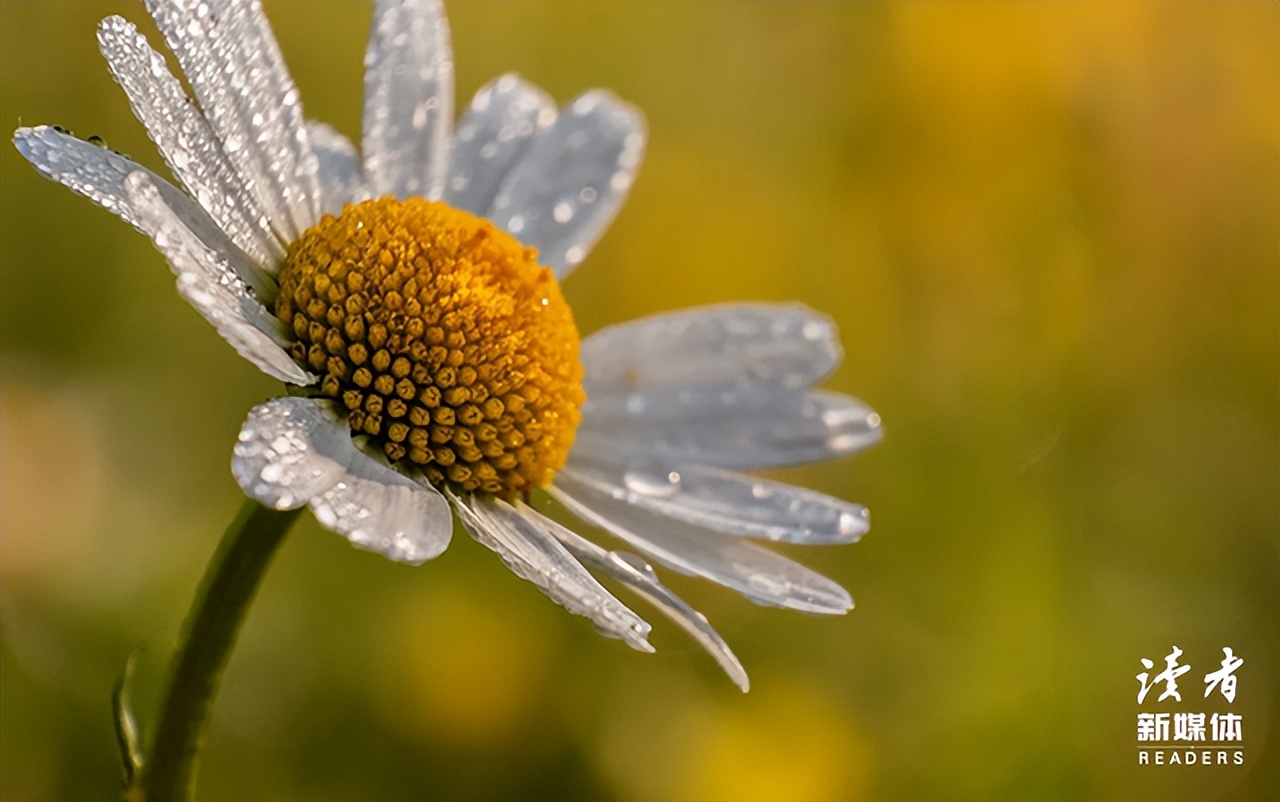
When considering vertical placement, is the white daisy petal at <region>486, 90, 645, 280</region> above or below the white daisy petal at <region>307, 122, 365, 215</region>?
above

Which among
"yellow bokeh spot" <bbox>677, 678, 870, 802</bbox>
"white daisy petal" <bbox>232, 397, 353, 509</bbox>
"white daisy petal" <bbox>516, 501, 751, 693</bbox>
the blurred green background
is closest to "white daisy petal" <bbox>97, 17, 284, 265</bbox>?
"white daisy petal" <bbox>232, 397, 353, 509</bbox>

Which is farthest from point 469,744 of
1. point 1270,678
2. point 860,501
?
point 1270,678

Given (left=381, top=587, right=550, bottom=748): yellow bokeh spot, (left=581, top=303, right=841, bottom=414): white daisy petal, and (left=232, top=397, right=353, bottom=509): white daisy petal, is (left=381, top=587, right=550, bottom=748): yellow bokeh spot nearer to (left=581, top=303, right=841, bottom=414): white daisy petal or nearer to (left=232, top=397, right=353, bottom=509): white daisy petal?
(left=581, top=303, right=841, bottom=414): white daisy petal

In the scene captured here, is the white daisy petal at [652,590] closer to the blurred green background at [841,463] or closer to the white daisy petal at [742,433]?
the white daisy petal at [742,433]

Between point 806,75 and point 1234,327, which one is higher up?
point 806,75

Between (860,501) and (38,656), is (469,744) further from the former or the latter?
(860,501)
